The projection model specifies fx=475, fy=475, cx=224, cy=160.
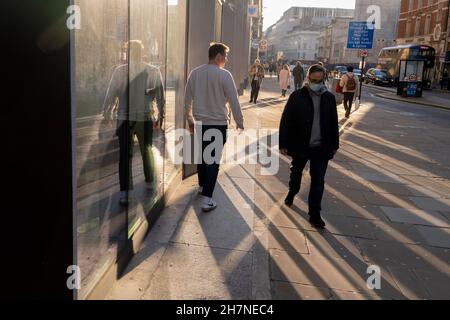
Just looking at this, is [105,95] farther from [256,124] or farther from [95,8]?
[256,124]

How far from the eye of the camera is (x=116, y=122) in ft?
11.9

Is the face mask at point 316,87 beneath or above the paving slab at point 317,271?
above

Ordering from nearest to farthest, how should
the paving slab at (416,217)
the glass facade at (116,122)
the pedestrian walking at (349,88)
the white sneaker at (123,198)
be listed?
the glass facade at (116,122) → the white sneaker at (123,198) → the paving slab at (416,217) → the pedestrian walking at (349,88)

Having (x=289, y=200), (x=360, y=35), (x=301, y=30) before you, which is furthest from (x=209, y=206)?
(x=301, y=30)

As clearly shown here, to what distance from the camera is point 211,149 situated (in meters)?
5.35

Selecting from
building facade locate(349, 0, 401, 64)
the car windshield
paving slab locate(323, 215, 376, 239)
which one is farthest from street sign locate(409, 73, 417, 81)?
building facade locate(349, 0, 401, 64)

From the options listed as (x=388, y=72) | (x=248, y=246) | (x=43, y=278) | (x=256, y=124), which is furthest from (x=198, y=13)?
(x=388, y=72)

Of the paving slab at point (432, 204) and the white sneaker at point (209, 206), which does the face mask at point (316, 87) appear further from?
the paving slab at point (432, 204)

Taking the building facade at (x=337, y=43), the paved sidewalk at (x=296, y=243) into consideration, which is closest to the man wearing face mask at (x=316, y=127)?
the paved sidewalk at (x=296, y=243)

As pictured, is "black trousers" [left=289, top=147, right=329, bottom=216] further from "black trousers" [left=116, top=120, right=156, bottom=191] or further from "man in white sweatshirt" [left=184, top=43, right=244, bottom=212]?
"black trousers" [left=116, top=120, right=156, bottom=191]

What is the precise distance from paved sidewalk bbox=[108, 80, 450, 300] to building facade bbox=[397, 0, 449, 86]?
45.2 metres

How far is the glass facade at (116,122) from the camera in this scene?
9.85 ft

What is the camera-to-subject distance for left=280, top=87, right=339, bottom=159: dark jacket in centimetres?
514

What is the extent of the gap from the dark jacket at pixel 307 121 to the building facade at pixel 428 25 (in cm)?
4668
